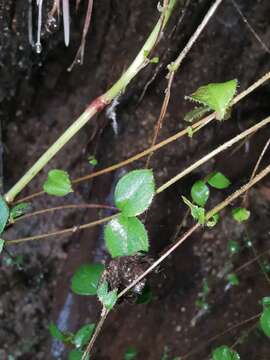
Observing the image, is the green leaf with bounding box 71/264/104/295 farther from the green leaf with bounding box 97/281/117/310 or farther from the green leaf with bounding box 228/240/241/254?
the green leaf with bounding box 228/240/241/254

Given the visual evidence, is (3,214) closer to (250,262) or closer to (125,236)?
(125,236)

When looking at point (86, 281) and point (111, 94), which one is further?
point (86, 281)

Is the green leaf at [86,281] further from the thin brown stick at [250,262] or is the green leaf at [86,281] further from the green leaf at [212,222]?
the thin brown stick at [250,262]

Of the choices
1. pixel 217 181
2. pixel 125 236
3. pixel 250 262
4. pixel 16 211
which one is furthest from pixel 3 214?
pixel 250 262

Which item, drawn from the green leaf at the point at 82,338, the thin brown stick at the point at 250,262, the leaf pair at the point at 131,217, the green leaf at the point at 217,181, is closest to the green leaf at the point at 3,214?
the leaf pair at the point at 131,217

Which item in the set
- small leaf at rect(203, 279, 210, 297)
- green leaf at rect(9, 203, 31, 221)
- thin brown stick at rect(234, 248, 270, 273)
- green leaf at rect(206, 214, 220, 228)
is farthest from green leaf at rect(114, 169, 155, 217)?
small leaf at rect(203, 279, 210, 297)

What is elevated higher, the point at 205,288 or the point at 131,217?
the point at 131,217
